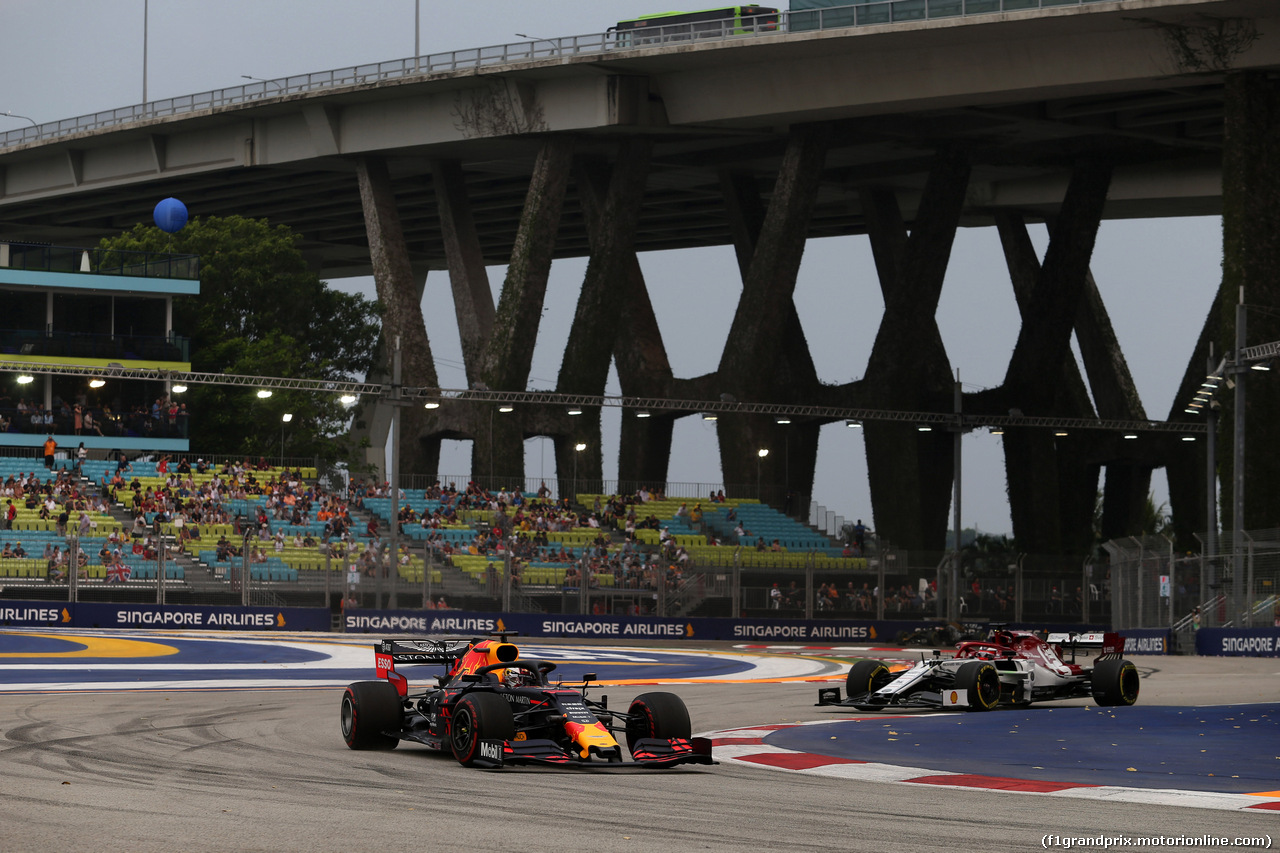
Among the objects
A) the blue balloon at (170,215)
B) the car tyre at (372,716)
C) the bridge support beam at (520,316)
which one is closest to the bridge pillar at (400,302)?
the bridge support beam at (520,316)

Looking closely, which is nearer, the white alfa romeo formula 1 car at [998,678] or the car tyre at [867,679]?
the white alfa romeo formula 1 car at [998,678]

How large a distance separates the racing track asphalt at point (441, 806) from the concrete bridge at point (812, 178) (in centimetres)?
3753

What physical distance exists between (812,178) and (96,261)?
31159 millimetres

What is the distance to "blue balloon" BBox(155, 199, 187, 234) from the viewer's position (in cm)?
6988

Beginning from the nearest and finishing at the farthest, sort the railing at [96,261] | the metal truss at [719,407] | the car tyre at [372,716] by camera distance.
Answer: the car tyre at [372,716] → the metal truss at [719,407] → the railing at [96,261]

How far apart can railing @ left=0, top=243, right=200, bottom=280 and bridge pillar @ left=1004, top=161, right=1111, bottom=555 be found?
33922 mm

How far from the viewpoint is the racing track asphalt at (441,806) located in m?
10.2

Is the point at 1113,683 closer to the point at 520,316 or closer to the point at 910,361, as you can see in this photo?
the point at 520,316

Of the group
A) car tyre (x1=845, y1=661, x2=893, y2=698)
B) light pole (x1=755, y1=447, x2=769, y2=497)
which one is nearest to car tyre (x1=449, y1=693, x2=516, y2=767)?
car tyre (x1=845, y1=661, x2=893, y2=698)

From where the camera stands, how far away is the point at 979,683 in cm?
2122

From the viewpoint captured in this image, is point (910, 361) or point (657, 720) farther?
point (910, 361)

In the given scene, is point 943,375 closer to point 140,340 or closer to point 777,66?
point 777,66

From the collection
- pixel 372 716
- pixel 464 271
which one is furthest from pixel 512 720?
pixel 464 271

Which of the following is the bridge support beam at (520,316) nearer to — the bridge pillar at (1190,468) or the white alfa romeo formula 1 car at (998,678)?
Answer: the bridge pillar at (1190,468)
